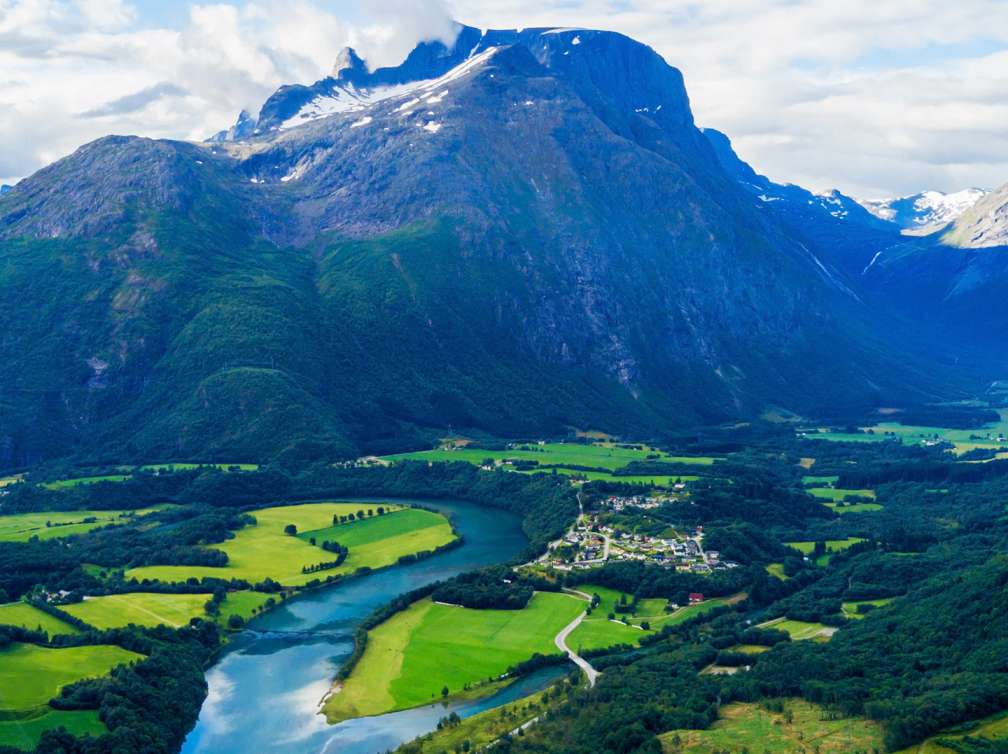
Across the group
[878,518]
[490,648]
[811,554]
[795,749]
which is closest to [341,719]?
[490,648]

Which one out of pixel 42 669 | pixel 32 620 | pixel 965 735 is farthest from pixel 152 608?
pixel 965 735

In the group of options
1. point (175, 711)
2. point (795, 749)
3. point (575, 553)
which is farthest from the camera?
point (575, 553)

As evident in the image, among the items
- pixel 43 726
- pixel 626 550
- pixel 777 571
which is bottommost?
pixel 777 571

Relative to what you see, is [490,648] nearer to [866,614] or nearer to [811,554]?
[866,614]

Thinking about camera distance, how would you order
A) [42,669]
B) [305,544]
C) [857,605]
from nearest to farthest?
[42,669], [857,605], [305,544]

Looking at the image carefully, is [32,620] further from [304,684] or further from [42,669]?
[304,684]

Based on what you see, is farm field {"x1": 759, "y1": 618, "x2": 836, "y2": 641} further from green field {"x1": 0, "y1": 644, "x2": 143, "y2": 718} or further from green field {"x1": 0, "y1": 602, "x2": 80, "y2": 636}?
green field {"x1": 0, "y1": 602, "x2": 80, "y2": 636}

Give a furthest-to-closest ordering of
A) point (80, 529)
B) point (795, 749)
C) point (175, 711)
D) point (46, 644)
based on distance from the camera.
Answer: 1. point (80, 529)
2. point (46, 644)
3. point (175, 711)
4. point (795, 749)
